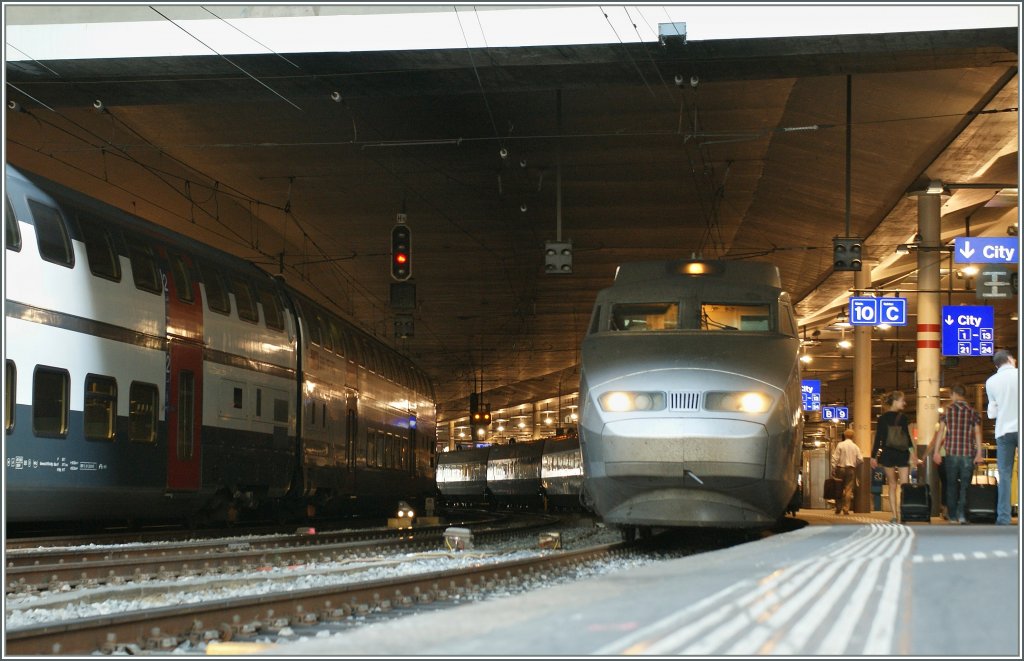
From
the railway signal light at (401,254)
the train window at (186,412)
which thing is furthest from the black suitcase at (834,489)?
the train window at (186,412)

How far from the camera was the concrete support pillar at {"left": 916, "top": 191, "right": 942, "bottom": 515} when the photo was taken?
83.8 feet

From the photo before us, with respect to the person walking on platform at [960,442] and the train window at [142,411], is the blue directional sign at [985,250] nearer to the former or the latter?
the person walking on platform at [960,442]

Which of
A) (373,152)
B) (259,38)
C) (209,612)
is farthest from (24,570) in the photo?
(373,152)

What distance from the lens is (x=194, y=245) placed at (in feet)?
56.5

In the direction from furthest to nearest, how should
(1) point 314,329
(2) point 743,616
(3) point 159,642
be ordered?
(1) point 314,329 < (3) point 159,642 < (2) point 743,616

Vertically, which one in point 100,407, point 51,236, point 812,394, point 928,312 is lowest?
point 100,407

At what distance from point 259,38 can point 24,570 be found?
1045 centimetres

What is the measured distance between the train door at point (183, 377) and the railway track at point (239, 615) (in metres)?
5.27

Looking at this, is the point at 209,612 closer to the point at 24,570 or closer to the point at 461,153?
the point at 24,570

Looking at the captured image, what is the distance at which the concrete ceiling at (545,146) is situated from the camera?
19016mm

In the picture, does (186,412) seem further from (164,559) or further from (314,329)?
(314,329)

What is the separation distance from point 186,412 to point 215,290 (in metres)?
2.00

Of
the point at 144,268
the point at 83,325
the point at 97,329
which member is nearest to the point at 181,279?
the point at 144,268

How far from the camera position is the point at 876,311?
27.8 metres
